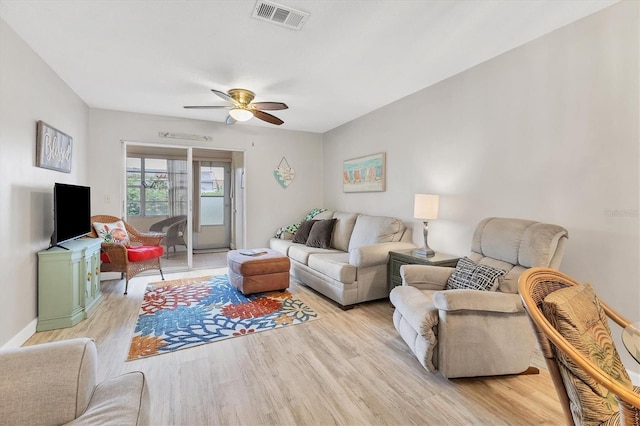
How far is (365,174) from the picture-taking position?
4566 millimetres

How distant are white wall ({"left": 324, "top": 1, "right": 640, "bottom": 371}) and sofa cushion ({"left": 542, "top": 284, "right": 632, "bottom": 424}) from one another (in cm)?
117

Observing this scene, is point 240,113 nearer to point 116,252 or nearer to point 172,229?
point 116,252

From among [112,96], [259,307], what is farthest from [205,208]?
[259,307]

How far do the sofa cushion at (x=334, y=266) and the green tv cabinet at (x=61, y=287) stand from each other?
2.45 meters

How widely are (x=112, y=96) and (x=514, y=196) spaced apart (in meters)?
4.77

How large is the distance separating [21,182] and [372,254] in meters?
3.29

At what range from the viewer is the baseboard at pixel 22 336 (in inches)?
88.0

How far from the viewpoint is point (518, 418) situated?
5.35ft

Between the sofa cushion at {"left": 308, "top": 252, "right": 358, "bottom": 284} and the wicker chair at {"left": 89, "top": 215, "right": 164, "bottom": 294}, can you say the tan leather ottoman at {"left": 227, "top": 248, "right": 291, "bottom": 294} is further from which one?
the wicker chair at {"left": 89, "top": 215, "right": 164, "bottom": 294}

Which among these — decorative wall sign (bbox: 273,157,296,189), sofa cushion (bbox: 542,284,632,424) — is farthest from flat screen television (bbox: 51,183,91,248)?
sofa cushion (bbox: 542,284,632,424)

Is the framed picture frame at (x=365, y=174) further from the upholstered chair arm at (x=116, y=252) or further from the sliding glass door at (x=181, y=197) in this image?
the upholstered chair arm at (x=116, y=252)

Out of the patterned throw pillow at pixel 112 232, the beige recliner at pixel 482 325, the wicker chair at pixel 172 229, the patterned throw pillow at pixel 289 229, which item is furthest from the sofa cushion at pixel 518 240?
the wicker chair at pixel 172 229

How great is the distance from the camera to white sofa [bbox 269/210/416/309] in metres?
3.25

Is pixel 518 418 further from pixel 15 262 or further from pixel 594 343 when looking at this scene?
pixel 15 262
